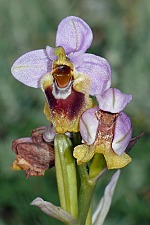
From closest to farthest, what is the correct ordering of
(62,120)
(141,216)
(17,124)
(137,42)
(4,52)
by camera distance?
(62,120), (141,216), (17,124), (4,52), (137,42)

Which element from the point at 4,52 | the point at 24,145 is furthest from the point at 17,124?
the point at 24,145

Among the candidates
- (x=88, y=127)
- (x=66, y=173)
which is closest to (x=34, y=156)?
(x=66, y=173)

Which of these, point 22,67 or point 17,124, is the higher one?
point 22,67

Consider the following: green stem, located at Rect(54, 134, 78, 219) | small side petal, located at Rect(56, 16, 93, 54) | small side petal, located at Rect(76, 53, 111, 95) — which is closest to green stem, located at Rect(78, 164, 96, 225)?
green stem, located at Rect(54, 134, 78, 219)

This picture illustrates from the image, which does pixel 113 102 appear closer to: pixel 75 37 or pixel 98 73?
pixel 98 73

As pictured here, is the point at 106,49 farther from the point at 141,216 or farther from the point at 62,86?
the point at 62,86

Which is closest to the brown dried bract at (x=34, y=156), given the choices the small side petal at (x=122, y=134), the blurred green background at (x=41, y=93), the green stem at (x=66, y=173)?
the green stem at (x=66, y=173)
